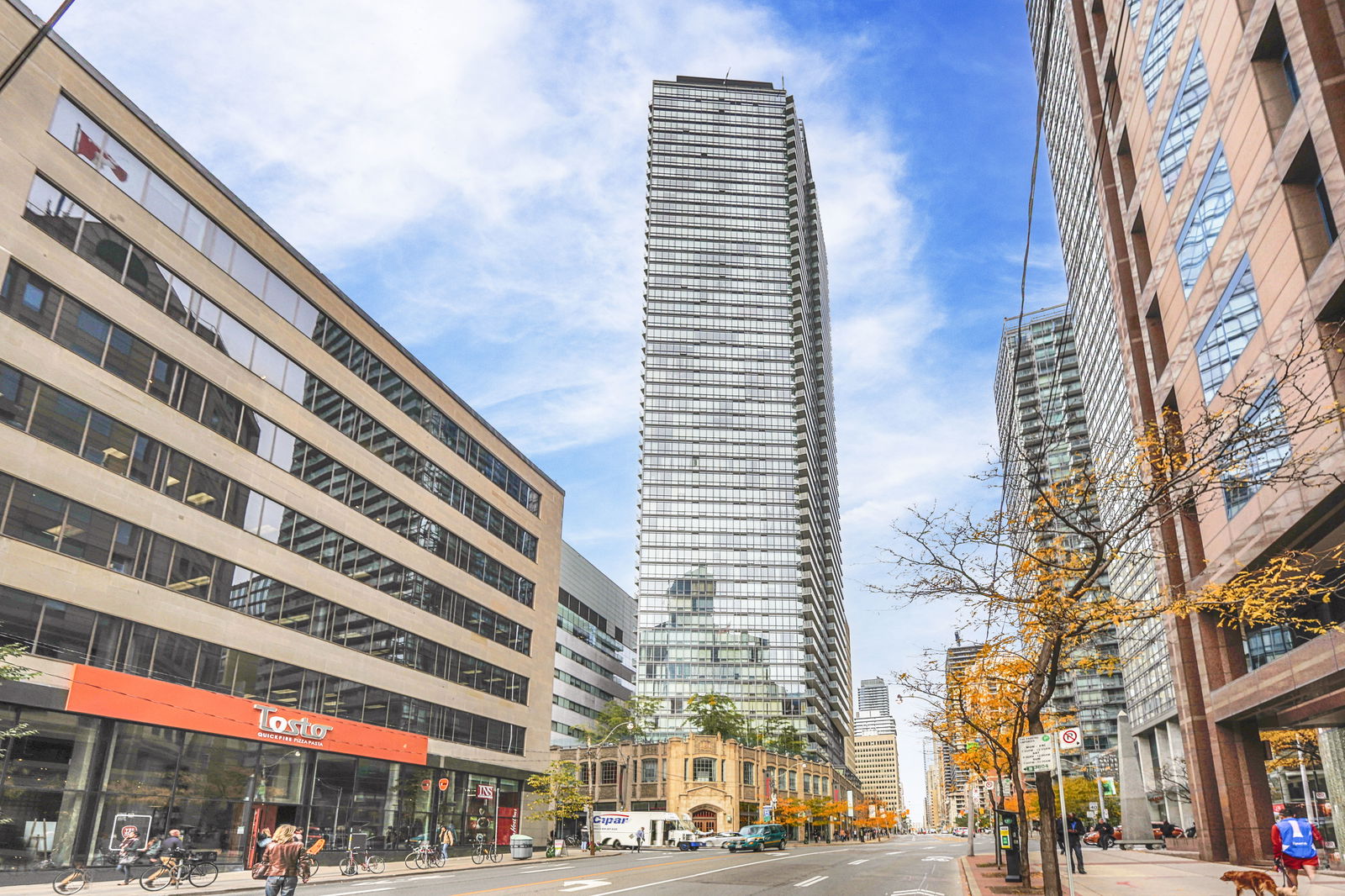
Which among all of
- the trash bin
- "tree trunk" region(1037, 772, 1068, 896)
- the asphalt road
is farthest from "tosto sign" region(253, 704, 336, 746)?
"tree trunk" region(1037, 772, 1068, 896)

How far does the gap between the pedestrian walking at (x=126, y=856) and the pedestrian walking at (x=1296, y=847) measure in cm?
2593

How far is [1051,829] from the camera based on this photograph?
54.1 ft

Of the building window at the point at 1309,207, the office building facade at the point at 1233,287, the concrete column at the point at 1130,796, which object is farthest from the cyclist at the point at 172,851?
the concrete column at the point at 1130,796

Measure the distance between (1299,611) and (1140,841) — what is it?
38420 mm

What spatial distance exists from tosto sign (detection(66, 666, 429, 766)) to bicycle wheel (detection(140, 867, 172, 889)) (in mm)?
5004

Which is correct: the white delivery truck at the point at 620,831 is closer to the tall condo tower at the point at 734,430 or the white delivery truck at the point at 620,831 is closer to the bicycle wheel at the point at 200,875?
the bicycle wheel at the point at 200,875

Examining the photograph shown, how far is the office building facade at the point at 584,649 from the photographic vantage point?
101 meters

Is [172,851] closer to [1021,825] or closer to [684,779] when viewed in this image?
[1021,825]

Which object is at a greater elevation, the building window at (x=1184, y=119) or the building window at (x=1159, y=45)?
the building window at (x=1159, y=45)

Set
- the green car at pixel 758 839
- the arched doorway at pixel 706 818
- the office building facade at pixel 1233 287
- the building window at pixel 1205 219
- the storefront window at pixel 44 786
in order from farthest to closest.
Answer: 1. the arched doorway at pixel 706 818
2. the green car at pixel 758 839
3. the building window at pixel 1205 219
4. the storefront window at pixel 44 786
5. the office building facade at pixel 1233 287

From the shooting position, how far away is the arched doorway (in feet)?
292

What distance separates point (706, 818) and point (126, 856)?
72718 mm

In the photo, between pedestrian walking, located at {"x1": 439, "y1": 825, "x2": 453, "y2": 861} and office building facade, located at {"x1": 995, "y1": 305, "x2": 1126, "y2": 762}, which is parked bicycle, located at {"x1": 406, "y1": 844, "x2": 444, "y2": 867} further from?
office building facade, located at {"x1": 995, "y1": 305, "x2": 1126, "y2": 762}

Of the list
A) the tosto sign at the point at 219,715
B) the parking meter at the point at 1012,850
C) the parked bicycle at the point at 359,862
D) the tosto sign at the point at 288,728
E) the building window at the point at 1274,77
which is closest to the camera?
the building window at the point at 1274,77
